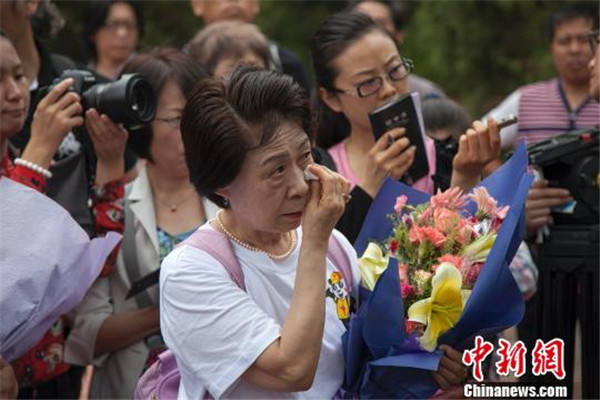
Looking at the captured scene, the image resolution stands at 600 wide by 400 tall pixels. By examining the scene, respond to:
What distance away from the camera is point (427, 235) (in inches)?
110

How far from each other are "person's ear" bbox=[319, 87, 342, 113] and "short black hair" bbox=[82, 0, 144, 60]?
2.43 metres

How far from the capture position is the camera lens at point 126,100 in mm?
3504

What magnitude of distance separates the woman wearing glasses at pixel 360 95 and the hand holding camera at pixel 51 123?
A: 2.85 ft

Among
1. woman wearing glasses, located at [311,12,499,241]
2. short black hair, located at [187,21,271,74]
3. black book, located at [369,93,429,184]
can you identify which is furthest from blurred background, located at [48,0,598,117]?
black book, located at [369,93,429,184]

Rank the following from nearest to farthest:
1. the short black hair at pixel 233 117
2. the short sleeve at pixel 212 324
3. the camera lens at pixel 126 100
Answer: the short sleeve at pixel 212 324 → the short black hair at pixel 233 117 → the camera lens at pixel 126 100

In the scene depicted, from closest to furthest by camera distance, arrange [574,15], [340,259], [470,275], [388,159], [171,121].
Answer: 1. [470,275]
2. [340,259]
3. [388,159]
4. [171,121]
5. [574,15]

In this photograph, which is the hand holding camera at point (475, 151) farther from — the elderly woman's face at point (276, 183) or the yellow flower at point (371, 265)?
the elderly woman's face at point (276, 183)

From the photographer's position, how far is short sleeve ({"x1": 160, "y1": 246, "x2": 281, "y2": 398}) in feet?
8.20

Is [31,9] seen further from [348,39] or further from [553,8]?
[553,8]

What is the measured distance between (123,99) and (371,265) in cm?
112

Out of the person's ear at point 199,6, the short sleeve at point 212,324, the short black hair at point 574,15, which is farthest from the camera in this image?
the person's ear at point 199,6

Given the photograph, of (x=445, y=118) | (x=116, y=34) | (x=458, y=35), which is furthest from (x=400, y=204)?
(x=458, y=35)

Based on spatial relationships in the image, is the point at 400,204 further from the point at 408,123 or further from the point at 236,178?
the point at 408,123

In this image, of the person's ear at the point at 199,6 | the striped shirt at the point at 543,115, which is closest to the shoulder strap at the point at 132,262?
the striped shirt at the point at 543,115
